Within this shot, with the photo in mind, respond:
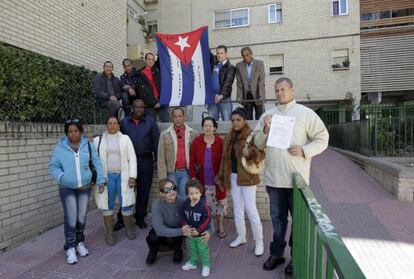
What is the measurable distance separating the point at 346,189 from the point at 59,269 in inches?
249

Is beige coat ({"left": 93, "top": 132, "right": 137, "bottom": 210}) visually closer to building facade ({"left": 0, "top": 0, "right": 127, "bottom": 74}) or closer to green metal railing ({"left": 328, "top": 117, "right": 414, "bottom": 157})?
building facade ({"left": 0, "top": 0, "right": 127, "bottom": 74})

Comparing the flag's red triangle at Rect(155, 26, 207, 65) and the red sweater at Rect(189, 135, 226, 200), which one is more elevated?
the flag's red triangle at Rect(155, 26, 207, 65)

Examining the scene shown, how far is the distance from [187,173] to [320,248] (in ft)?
10.9

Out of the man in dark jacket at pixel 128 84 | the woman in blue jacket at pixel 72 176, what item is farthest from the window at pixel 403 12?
the woman in blue jacket at pixel 72 176

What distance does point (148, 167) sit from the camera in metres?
5.36

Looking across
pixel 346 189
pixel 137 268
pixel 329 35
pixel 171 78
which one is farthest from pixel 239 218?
pixel 329 35

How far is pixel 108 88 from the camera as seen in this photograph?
6.19 meters

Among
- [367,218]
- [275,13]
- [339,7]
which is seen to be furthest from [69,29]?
[339,7]

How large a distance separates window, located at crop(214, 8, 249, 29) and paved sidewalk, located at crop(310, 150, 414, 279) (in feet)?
35.1

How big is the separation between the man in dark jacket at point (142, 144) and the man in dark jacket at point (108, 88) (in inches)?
38.5

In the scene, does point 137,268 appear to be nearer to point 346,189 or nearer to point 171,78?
point 171,78

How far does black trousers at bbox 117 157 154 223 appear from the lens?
5316 millimetres

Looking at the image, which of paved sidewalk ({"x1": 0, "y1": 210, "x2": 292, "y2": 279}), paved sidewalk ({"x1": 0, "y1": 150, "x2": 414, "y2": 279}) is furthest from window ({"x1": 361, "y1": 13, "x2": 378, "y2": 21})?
paved sidewalk ({"x1": 0, "y1": 210, "x2": 292, "y2": 279})

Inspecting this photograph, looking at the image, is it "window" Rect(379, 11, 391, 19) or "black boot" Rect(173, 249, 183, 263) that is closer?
"black boot" Rect(173, 249, 183, 263)
